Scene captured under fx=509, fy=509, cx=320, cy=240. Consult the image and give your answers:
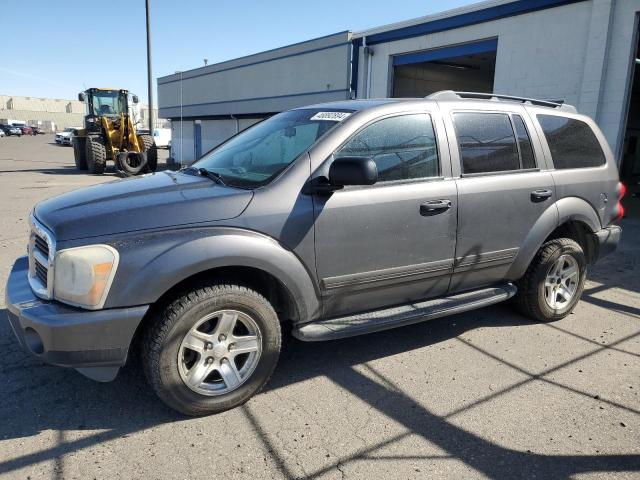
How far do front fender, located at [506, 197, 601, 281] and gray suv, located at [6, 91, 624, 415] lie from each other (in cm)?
1

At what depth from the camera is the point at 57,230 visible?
2727 mm

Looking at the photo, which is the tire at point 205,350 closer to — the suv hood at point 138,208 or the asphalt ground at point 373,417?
the asphalt ground at point 373,417

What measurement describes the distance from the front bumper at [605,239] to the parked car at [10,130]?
75025mm

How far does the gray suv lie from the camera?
2.71m

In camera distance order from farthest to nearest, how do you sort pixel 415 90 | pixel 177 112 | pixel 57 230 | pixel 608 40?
1. pixel 177 112
2. pixel 415 90
3. pixel 608 40
4. pixel 57 230

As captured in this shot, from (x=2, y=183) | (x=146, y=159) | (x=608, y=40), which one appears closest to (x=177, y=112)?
(x=146, y=159)

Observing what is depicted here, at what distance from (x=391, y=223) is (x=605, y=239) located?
2.61m

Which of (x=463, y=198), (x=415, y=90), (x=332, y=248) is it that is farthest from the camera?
(x=415, y=90)

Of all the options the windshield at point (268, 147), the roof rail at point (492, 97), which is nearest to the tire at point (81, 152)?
the windshield at point (268, 147)

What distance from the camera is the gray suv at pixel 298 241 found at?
2713mm

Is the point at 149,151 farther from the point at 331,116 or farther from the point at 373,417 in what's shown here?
the point at 373,417

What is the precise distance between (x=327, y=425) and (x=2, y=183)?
16.3 meters

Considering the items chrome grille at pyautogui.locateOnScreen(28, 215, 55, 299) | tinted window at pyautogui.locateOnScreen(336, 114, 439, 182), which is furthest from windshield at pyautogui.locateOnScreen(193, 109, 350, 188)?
chrome grille at pyautogui.locateOnScreen(28, 215, 55, 299)

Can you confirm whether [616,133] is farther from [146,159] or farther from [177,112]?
[177,112]
